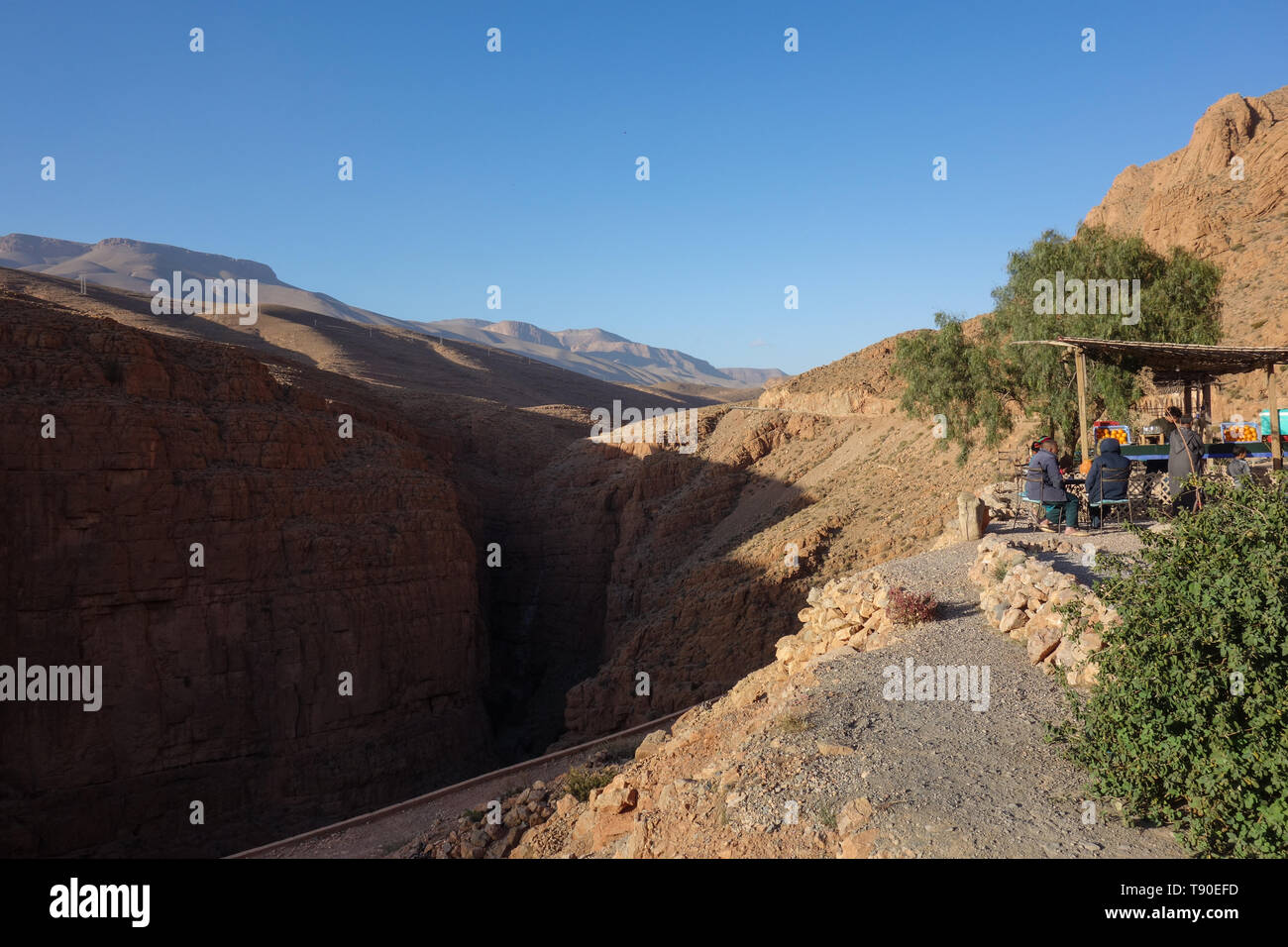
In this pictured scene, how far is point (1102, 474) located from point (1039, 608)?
445 cm

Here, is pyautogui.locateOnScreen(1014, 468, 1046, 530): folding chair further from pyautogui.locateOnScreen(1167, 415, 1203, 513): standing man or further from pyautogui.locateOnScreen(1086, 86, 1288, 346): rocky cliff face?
pyautogui.locateOnScreen(1086, 86, 1288, 346): rocky cliff face

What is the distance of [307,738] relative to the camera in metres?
20.8

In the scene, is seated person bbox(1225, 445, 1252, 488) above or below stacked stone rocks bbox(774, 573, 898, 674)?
above

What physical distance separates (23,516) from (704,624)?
17.3m

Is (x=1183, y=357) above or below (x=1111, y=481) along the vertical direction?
above

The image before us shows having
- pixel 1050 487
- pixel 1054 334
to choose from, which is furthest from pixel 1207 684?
pixel 1054 334

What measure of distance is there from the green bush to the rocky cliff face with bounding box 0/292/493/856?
19.6 metres

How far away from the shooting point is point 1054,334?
18797mm

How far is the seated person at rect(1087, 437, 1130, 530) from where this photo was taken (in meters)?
11.5

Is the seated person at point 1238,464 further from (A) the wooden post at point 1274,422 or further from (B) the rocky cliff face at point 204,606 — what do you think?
(B) the rocky cliff face at point 204,606

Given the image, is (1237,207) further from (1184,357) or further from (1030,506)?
(1030,506)

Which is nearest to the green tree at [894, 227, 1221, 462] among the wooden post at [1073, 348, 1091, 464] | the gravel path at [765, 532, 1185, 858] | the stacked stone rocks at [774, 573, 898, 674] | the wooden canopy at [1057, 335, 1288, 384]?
the wooden canopy at [1057, 335, 1288, 384]
